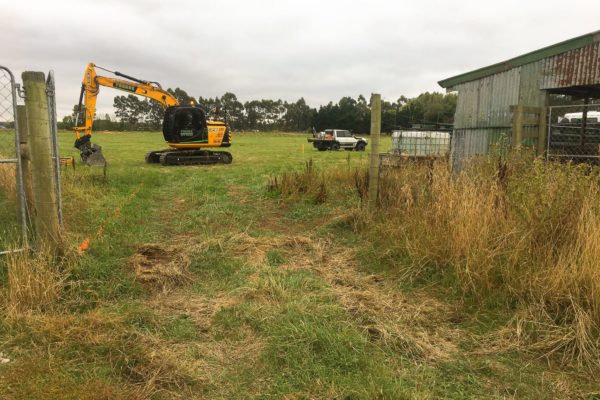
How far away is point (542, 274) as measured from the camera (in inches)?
150

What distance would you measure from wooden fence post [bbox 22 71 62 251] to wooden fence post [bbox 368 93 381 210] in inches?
169

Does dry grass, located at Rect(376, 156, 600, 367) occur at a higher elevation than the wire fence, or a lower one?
lower

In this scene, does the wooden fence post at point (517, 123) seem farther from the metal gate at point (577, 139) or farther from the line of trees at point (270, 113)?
the line of trees at point (270, 113)

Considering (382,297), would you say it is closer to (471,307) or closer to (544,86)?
(471,307)

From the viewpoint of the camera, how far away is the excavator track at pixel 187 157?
17594 mm

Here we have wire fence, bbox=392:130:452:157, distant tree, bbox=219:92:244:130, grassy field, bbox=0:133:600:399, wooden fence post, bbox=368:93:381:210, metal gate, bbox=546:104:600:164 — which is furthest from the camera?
distant tree, bbox=219:92:244:130

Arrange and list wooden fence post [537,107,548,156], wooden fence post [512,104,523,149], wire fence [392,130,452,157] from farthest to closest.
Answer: wire fence [392,130,452,157]
wooden fence post [537,107,548,156]
wooden fence post [512,104,523,149]

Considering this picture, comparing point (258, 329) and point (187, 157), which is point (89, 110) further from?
point (258, 329)

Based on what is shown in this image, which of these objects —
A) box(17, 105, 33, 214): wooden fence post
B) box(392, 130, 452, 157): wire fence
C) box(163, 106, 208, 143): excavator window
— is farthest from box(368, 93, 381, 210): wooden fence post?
box(163, 106, 208, 143): excavator window

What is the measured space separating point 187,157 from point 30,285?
14793 mm

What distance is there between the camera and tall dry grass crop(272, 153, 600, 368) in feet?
10.9

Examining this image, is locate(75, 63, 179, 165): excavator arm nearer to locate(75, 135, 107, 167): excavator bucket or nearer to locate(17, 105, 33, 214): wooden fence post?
locate(75, 135, 107, 167): excavator bucket

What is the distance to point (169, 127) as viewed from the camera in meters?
17.4

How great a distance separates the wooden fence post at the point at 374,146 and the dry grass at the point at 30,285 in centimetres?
451
